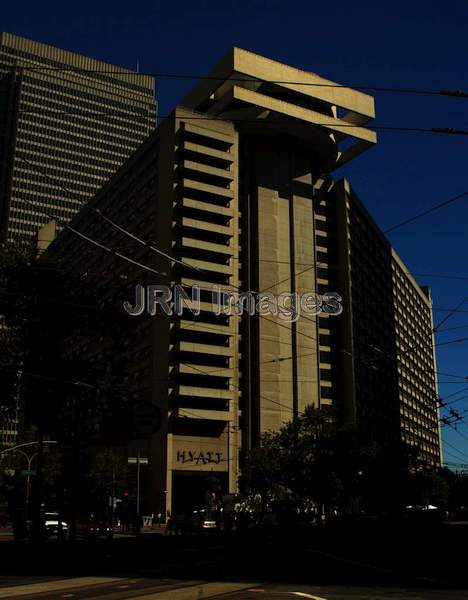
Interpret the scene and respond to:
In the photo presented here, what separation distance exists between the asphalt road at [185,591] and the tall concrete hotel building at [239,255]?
5906 centimetres

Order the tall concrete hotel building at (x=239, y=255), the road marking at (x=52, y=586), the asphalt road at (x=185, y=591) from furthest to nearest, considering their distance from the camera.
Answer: the tall concrete hotel building at (x=239, y=255)
the road marking at (x=52, y=586)
the asphalt road at (x=185, y=591)

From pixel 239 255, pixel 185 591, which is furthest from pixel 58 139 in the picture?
pixel 185 591

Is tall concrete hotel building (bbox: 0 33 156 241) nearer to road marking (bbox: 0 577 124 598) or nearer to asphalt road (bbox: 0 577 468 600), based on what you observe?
road marking (bbox: 0 577 124 598)

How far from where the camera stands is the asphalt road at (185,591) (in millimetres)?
11328

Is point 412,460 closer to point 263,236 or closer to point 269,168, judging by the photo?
point 263,236

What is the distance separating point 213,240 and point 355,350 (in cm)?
2937

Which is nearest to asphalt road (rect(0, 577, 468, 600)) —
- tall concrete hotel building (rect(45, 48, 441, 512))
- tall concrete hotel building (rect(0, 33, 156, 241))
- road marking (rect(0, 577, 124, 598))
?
road marking (rect(0, 577, 124, 598))

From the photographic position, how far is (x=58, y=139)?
146m

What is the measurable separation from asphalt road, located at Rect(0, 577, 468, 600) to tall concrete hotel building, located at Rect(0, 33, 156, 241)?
135m

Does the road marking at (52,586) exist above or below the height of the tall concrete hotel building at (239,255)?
below

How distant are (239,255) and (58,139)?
7211cm

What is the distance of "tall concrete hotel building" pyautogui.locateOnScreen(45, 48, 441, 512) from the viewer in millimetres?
79188

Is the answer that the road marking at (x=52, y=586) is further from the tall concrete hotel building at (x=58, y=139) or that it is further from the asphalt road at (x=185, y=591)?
the tall concrete hotel building at (x=58, y=139)

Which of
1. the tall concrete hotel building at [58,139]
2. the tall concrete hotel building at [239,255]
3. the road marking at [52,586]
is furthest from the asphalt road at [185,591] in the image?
the tall concrete hotel building at [58,139]
